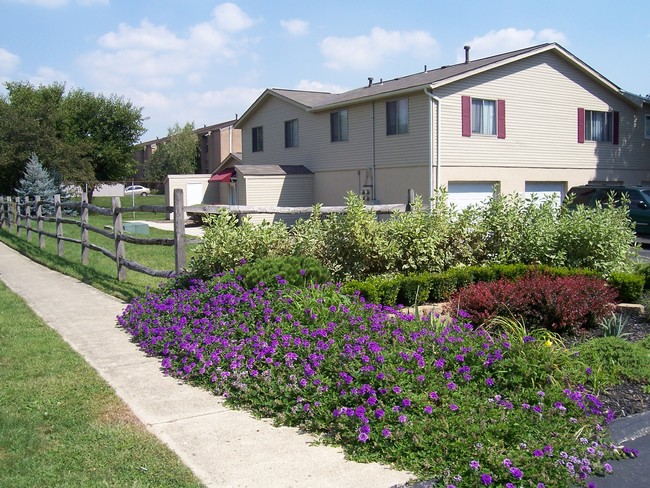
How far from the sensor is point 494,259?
33.4ft

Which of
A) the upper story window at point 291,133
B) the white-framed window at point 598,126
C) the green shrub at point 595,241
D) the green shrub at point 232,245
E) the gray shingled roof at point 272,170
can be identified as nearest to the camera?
the green shrub at point 232,245

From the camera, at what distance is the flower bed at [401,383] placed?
4.15 metres

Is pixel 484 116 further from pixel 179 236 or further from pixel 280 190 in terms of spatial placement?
pixel 179 236

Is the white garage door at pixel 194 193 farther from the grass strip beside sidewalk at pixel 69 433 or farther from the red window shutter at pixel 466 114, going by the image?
the grass strip beside sidewalk at pixel 69 433

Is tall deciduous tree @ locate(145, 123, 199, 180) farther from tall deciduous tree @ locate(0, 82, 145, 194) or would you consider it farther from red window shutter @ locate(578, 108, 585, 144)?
red window shutter @ locate(578, 108, 585, 144)

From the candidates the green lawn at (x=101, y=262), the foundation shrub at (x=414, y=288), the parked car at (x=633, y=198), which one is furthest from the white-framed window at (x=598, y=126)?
the foundation shrub at (x=414, y=288)

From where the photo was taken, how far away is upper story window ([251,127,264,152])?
109ft

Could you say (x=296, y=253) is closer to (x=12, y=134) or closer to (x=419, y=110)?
(x=419, y=110)

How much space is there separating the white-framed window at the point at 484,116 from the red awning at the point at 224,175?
1412cm

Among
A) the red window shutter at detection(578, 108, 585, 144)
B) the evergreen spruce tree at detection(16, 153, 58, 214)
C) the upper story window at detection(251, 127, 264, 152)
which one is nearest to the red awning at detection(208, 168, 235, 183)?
the upper story window at detection(251, 127, 264, 152)

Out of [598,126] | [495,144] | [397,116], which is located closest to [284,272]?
[397,116]

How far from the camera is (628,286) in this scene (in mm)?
9055

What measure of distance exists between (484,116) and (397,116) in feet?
10.4

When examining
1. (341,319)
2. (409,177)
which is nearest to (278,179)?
(409,177)
